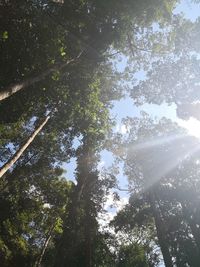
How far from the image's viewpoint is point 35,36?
1596 centimetres

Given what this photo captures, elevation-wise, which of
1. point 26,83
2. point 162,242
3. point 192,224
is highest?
point 192,224

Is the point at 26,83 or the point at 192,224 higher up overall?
the point at 192,224

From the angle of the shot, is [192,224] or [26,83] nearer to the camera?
[26,83]

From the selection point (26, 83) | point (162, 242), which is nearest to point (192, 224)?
point (162, 242)

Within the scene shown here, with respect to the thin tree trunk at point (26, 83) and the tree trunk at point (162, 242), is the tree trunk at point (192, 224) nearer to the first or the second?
the tree trunk at point (162, 242)

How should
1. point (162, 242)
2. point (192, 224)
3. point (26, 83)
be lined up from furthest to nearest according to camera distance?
point (192, 224) < point (162, 242) < point (26, 83)

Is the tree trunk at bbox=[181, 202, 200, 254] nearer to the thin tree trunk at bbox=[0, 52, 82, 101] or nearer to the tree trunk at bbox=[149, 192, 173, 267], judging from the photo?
the tree trunk at bbox=[149, 192, 173, 267]

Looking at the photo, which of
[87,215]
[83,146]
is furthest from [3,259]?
[83,146]

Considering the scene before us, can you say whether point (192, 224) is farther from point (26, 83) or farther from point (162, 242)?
point (26, 83)

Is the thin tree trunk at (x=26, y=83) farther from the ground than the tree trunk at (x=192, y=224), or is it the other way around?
the tree trunk at (x=192, y=224)

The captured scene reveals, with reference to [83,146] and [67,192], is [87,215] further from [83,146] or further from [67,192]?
[83,146]

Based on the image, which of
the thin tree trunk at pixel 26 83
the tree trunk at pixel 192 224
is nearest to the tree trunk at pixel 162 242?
the tree trunk at pixel 192 224

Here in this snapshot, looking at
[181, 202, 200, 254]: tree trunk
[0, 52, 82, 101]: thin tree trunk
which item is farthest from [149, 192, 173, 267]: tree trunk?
[0, 52, 82, 101]: thin tree trunk

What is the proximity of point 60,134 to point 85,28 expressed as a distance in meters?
8.27
